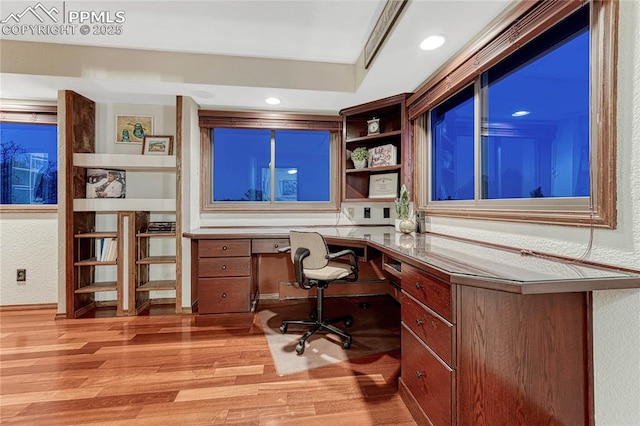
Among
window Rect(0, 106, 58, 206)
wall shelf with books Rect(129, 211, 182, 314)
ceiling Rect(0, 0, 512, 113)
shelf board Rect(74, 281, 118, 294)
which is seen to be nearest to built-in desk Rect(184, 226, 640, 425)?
ceiling Rect(0, 0, 512, 113)

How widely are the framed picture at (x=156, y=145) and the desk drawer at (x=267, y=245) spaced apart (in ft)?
4.58

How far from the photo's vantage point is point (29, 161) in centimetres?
306

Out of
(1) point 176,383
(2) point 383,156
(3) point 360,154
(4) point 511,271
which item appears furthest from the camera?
(3) point 360,154

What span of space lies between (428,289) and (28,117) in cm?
409

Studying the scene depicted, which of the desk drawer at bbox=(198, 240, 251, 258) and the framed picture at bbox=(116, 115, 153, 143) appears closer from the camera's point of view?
the desk drawer at bbox=(198, 240, 251, 258)

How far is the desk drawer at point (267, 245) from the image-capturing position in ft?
9.18

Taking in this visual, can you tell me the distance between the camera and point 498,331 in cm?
114

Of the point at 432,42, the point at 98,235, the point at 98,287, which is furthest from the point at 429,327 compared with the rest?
the point at 98,287

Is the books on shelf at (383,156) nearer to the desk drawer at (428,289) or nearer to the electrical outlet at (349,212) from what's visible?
the electrical outlet at (349,212)

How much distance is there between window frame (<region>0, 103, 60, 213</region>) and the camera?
2.93m

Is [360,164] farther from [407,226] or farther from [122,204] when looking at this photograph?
[122,204]

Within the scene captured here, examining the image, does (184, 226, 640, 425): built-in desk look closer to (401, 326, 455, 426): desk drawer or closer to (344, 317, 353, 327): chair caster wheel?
(401, 326, 455, 426): desk drawer

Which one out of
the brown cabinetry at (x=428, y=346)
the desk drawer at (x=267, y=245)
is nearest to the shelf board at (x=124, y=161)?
the desk drawer at (x=267, y=245)

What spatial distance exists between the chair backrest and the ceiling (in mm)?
1377
